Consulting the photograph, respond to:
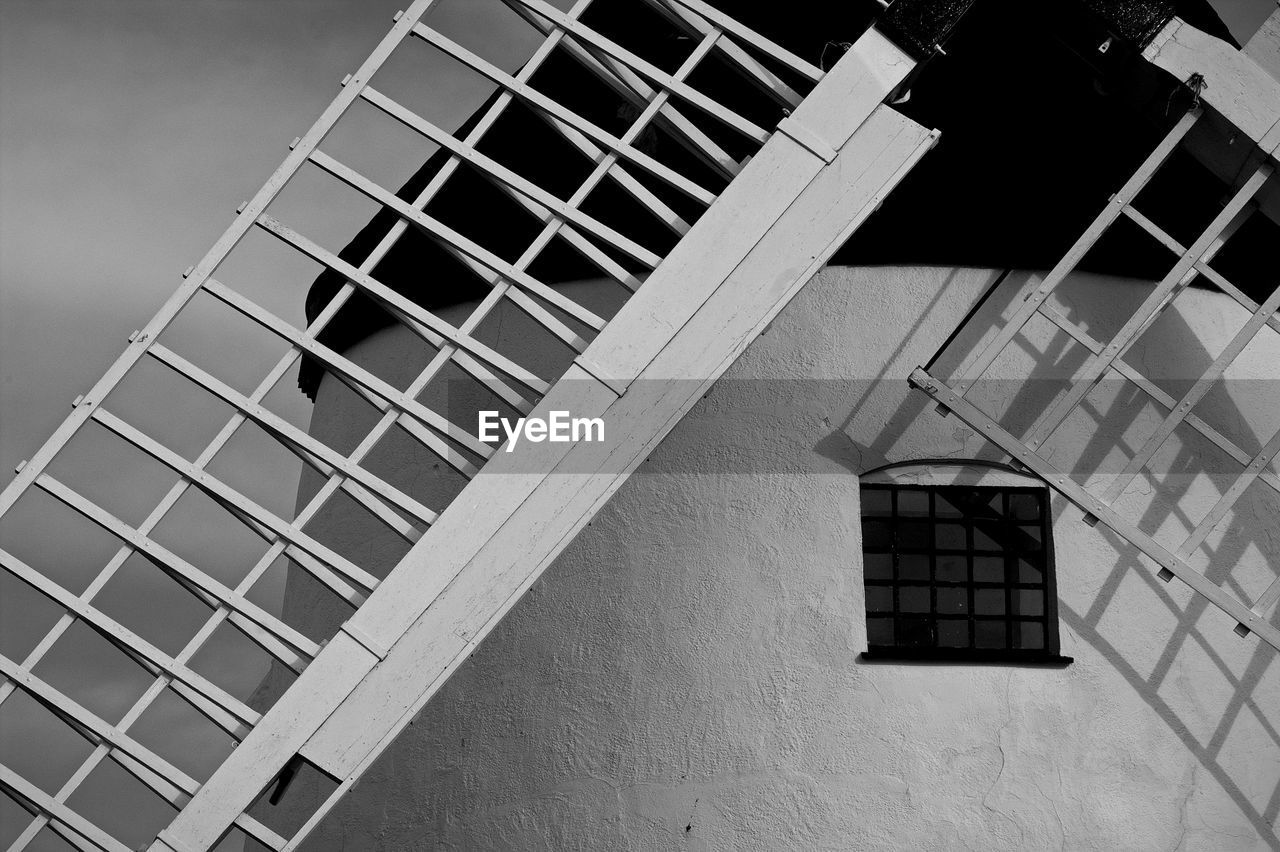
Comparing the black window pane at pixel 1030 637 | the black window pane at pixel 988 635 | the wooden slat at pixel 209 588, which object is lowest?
the wooden slat at pixel 209 588

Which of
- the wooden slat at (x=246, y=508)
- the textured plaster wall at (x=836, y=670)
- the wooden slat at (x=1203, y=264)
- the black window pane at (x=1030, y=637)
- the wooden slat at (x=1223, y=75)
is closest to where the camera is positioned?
the wooden slat at (x=246, y=508)

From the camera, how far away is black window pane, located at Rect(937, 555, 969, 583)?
16.3 feet

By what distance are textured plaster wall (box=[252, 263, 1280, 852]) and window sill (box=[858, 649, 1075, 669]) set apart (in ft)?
0.12

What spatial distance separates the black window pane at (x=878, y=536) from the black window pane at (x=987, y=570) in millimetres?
335

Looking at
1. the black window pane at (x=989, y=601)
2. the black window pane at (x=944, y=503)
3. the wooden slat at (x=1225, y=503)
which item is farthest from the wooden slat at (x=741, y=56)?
the black window pane at (x=989, y=601)

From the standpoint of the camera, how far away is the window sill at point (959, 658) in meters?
4.76

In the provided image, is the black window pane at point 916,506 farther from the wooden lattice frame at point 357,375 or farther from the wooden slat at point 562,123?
the wooden slat at point 562,123

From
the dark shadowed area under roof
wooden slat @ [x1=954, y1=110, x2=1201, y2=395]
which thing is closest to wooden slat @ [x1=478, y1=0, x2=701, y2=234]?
the dark shadowed area under roof

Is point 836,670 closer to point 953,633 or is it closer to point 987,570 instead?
point 953,633

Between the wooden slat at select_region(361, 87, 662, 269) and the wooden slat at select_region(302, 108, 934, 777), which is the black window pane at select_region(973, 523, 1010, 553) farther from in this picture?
the wooden slat at select_region(361, 87, 662, 269)

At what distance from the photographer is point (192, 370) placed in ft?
12.6

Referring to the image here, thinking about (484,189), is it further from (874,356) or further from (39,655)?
(39,655)

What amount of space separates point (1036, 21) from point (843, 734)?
262 centimetres

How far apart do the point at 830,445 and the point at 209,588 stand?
2.32 meters
